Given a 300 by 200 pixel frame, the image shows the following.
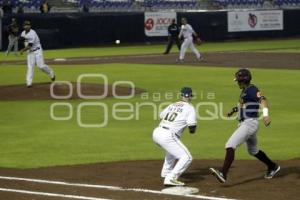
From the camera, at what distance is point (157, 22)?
52781 mm

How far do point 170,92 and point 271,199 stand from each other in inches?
554

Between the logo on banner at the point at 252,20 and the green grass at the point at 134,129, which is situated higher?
the green grass at the point at 134,129

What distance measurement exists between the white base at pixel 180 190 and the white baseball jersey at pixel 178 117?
80 cm

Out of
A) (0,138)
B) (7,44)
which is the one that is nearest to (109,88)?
(0,138)

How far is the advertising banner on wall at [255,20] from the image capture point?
54.7m

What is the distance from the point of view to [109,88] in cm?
2439

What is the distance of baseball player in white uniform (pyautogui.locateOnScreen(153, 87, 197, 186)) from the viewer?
10695 millimetres

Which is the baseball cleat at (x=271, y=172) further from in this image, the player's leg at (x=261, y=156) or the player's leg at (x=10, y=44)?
the player's leg at (x=10, y=44)

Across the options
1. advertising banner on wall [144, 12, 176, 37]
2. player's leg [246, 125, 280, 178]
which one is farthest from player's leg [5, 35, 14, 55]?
player's leg [246, 125, 280, 178]

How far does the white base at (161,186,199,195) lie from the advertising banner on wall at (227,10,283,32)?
44.1m

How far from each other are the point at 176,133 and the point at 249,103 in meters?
1.12

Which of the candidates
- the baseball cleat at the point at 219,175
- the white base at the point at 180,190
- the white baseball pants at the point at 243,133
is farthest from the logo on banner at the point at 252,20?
the white base at the point at 180,190

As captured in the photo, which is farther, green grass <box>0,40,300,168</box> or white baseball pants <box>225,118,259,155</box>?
green grass <box>0,40,300,168</box>

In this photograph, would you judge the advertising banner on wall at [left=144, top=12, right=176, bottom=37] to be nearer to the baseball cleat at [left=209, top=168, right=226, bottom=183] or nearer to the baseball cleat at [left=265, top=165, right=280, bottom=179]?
the baseball cleat at [left=265, top=165, right=280, bottom=179]
